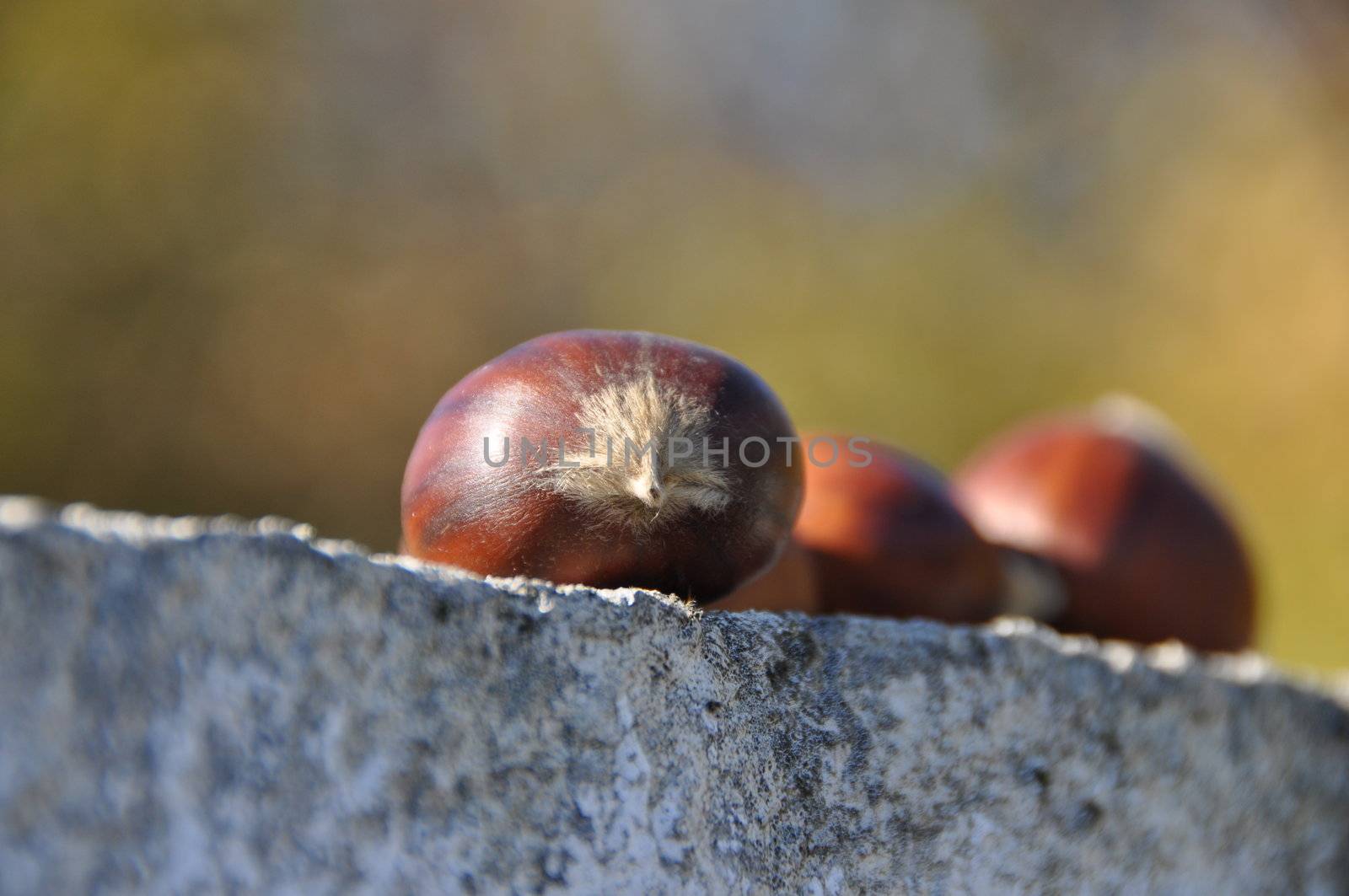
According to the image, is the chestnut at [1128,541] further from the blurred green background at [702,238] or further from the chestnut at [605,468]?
the blurred green background at [702,238]

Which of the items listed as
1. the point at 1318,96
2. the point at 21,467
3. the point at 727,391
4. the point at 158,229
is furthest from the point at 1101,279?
the point at 727,391

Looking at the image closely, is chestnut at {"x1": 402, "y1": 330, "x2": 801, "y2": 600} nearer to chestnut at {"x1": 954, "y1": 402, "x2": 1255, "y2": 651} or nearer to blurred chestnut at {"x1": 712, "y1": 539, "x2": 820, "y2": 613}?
blurred chestnut at {"x1": 712, "y1": 539, "x2": 820, "y2": 613}

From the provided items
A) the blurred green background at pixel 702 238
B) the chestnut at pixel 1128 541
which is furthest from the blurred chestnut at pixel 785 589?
the blurred green background at pixel 702 238

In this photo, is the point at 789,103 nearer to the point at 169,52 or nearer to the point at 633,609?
the point at 169,52

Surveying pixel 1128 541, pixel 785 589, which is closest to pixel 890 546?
pixel 785 589

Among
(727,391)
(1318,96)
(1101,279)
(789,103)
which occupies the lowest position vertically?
(727,391)

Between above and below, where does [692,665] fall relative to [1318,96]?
below

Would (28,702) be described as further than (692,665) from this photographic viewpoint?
No

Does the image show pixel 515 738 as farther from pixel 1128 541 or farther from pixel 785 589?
pixel 1128 541
